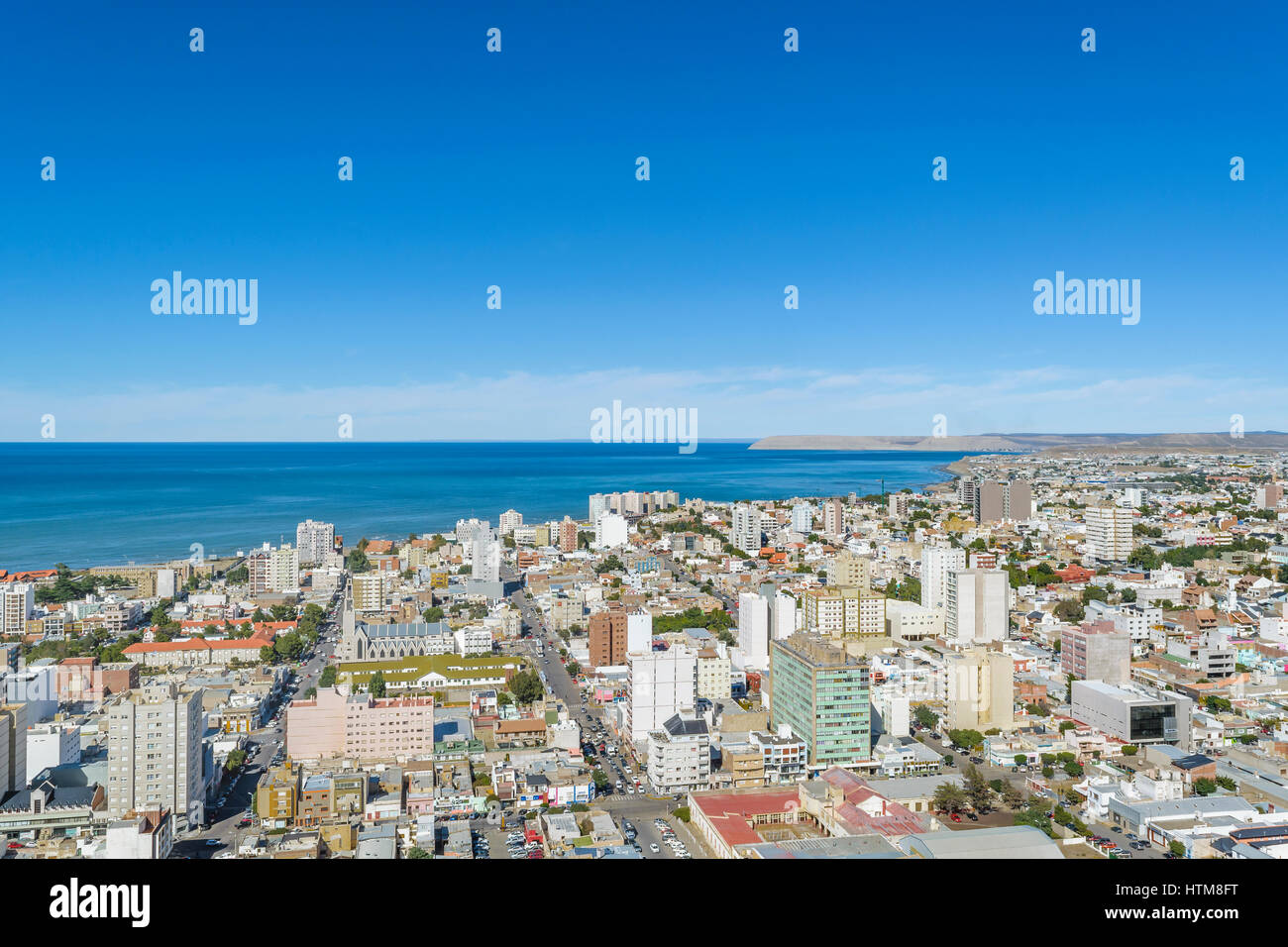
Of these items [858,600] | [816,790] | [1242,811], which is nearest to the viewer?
[1242,811]

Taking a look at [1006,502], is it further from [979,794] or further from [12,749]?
[12,749]

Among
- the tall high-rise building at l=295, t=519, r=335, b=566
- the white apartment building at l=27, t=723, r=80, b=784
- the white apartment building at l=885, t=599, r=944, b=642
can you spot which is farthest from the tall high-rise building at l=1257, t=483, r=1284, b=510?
the white apartment building at l=27, t=723, r=80, b=784

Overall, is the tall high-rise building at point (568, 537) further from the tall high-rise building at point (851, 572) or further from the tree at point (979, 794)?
the tree at point (979, 794)

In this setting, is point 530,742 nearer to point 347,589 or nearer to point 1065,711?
point 1065,711

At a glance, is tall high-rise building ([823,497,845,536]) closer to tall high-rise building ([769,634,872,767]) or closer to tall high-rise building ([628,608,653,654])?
tall high-rise building ([628,608,653,654])

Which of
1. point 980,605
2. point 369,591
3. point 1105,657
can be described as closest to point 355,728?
point 369,591
